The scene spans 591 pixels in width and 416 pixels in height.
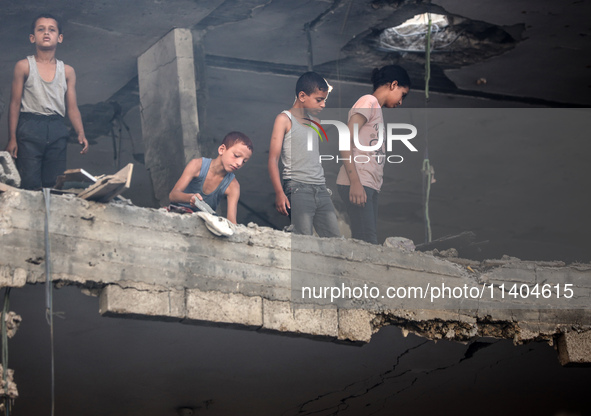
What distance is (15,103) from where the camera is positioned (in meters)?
7.32

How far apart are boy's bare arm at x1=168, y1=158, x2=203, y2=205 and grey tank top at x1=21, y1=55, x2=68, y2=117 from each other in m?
1.43

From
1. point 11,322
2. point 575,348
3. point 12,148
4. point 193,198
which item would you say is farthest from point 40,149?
point 575,348

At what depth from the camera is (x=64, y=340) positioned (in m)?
8.55

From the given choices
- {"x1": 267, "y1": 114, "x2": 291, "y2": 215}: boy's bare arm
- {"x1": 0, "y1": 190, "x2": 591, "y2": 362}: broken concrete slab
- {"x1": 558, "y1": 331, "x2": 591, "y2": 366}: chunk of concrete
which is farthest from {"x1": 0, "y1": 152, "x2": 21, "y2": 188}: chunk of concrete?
{"x1": 558, "y1": 331, "x2": 591, "y2": 366}: chunk of concrete

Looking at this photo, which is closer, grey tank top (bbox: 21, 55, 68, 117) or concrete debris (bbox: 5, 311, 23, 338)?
concrete debris (bbox: 5, 311, 23, 338)

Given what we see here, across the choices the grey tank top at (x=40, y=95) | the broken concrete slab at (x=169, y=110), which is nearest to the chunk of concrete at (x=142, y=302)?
the grey tank top at (x=40, y=95)

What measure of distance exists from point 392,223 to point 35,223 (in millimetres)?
8258

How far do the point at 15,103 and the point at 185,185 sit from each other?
1.72m

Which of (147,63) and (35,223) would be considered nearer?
(35,223)

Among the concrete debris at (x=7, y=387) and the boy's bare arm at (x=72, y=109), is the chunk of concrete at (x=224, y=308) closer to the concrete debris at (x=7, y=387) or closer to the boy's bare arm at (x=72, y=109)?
the concrete debris at (x=7, y=387)

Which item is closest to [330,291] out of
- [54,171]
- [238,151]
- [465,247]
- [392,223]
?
[238,151]

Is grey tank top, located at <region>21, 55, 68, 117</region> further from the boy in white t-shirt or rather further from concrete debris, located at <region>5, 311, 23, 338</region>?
the boy in white t-shirt

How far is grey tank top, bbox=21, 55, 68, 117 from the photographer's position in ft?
24.3

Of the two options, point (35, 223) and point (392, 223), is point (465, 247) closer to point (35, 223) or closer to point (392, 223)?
point (35, 223)
